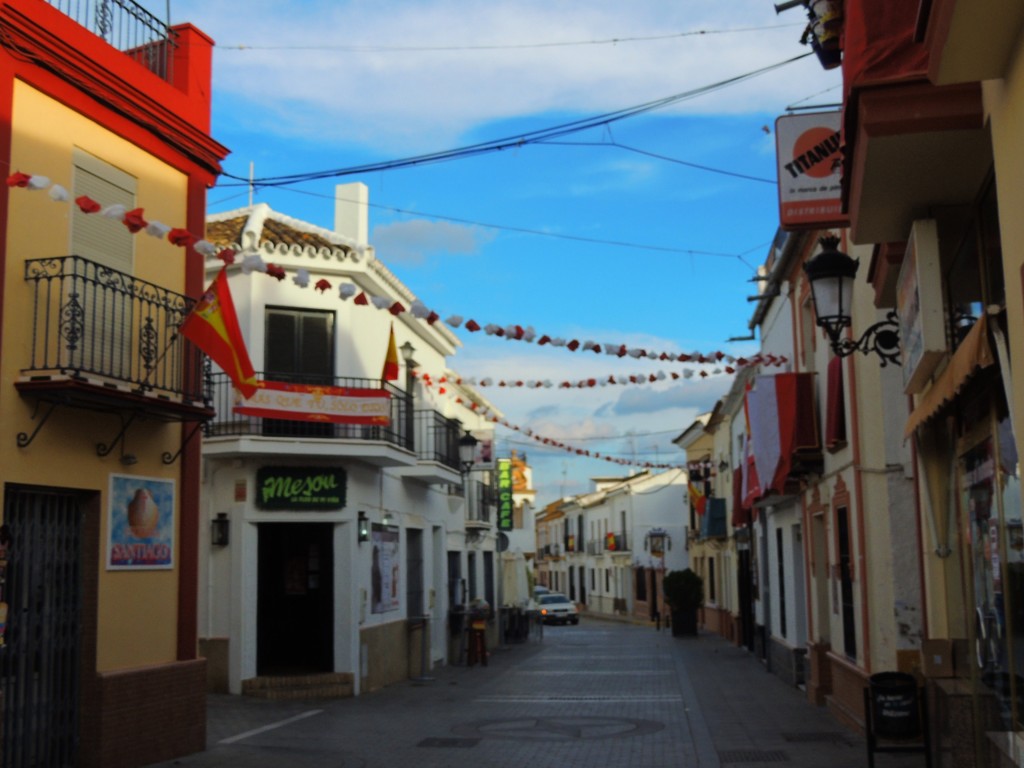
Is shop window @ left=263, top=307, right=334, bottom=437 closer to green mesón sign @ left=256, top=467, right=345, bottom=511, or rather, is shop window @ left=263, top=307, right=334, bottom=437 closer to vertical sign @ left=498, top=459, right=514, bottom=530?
green mesón sign @ left=256, top=467, right=345, bottom=511

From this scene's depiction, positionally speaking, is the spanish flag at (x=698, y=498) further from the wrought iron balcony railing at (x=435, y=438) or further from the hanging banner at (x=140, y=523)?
the hanging banner at (x=140, y=523)

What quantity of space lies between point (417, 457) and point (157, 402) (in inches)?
413

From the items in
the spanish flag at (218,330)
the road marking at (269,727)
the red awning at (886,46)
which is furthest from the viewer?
the road marking at (269,727)

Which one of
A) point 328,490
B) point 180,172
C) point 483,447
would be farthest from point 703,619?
point 180,172

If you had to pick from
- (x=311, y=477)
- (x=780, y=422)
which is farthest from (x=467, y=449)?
(x=780, y=422)

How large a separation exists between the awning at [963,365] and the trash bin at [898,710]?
265 cm

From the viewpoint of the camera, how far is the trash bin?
9.35m

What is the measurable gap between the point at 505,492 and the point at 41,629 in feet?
83.1

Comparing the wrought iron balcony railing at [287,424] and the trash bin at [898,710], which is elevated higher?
the wrought iron balcony railing at [287,424]

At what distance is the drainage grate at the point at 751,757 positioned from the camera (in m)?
11.6

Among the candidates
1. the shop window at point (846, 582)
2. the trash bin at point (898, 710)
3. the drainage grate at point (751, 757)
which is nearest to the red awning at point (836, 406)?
the shop window at point (846, 582)

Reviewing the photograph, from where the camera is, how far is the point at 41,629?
32.3 ft

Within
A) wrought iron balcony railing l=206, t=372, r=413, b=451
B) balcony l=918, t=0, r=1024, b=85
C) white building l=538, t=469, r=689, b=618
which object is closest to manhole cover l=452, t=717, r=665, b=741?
wrought iron balcony railing l=206, t=372, r=413, b=451

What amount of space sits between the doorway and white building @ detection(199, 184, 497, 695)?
0.03 m
